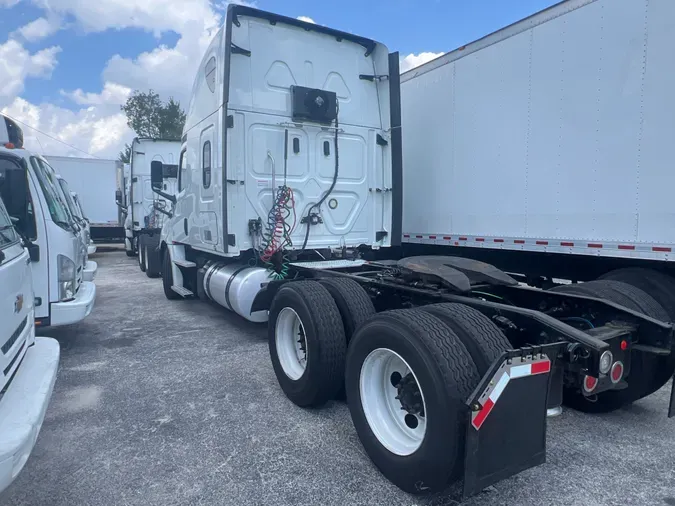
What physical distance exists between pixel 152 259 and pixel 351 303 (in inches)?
349

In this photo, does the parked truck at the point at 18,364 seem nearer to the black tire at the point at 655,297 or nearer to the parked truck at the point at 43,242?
the parked truck at the point at 43,242

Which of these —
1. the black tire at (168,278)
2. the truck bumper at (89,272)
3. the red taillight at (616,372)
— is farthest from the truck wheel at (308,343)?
the black tire at (168,278)

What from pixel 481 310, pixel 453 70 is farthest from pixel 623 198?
pixel 453 70

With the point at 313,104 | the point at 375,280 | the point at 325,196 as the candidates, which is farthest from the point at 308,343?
the point at 313,104

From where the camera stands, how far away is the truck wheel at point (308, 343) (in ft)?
11.7

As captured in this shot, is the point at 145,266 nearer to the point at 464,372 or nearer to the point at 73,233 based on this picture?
the point at 73,233

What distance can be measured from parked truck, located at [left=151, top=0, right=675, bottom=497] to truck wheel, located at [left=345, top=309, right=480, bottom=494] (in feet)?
0.03

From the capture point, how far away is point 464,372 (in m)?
2.39

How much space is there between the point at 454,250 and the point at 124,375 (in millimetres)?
4445

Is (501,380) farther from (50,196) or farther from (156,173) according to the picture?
(156,173)

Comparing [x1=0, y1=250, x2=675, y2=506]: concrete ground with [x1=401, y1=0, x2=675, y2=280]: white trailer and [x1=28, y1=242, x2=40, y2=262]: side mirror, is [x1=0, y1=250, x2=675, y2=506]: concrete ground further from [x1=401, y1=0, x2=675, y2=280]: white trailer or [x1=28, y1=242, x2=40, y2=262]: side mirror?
[x1=401, y1=0, x2=675, y2=280]: white trailer

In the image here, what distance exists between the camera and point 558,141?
4.97 meters

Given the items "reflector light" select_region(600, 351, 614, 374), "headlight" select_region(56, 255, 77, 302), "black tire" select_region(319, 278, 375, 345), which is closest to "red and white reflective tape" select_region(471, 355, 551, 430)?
"reflector light" select_region(600, 351, 614, 374)

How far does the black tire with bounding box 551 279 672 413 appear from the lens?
316 cm
